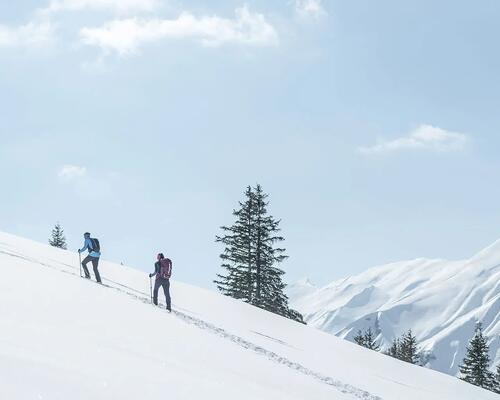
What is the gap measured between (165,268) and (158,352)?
929 centimetres

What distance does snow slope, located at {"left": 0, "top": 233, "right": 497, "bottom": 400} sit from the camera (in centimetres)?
868

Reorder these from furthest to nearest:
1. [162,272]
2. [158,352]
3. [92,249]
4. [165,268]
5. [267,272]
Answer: [267,272] → [92,249] → [165,268] → [162,272] → [158,352]

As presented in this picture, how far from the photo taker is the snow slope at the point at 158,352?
8.68 metres

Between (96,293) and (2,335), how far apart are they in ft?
32.1

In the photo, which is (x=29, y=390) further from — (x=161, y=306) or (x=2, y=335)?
(x=161, y=306)

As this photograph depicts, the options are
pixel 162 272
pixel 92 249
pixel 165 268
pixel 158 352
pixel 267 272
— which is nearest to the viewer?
pixel 158 352

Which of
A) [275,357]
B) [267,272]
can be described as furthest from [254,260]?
[275,357]

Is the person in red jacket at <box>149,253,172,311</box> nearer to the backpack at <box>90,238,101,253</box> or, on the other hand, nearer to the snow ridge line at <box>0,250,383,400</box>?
the snow ridge line at <box>0,250,383,400</box>

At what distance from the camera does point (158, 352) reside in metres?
12.7

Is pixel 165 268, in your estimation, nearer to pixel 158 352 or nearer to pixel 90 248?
pixel 90 248

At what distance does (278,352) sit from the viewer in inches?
766

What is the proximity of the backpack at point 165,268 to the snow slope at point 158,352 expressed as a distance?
112 centimetres

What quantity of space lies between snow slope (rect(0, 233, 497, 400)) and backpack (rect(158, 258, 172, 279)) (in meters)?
1.12

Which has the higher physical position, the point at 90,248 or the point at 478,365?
the point at 478,365
